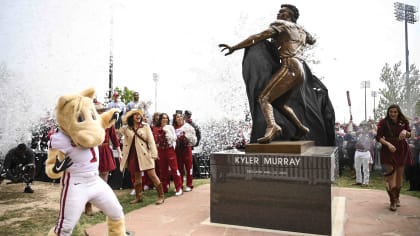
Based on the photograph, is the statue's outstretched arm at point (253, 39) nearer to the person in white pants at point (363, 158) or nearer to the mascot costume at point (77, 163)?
the mascot costume at point (77, 163)

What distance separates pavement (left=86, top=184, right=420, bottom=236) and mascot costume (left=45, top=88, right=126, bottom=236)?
1.22 metres

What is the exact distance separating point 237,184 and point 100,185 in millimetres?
1770

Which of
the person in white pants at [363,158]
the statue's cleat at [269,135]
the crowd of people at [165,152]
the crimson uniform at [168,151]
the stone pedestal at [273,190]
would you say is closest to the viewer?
the stone pedestal at [273,190]

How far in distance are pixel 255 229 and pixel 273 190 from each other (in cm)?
55

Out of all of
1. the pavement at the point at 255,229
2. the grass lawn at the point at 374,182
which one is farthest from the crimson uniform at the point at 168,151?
the grass lawn at the point at 374,182

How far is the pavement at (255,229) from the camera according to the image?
3861mm

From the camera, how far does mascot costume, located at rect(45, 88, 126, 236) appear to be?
272 centimetres

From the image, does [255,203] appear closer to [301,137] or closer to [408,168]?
[301,137]

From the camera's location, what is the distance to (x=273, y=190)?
3.79 metres

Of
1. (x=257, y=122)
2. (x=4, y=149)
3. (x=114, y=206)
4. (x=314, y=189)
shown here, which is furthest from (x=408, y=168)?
(x=4, y=149)

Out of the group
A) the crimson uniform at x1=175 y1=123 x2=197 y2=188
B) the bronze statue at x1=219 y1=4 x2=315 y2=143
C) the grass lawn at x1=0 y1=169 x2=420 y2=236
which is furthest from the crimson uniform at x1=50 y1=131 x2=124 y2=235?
the crimson uniform at x1=175 y1=123 x2=197 y2=188

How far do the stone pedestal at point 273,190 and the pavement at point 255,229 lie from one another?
0.15 meters

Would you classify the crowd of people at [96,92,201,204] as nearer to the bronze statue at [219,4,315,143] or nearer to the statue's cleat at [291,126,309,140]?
the bronze statue at [219,4,315,143]

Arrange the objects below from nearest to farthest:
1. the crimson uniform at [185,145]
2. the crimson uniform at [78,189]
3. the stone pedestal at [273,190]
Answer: the crimson uniform at [78,189] → the stone pedestal at [273,190] → the crimson uniform at [185,145]
